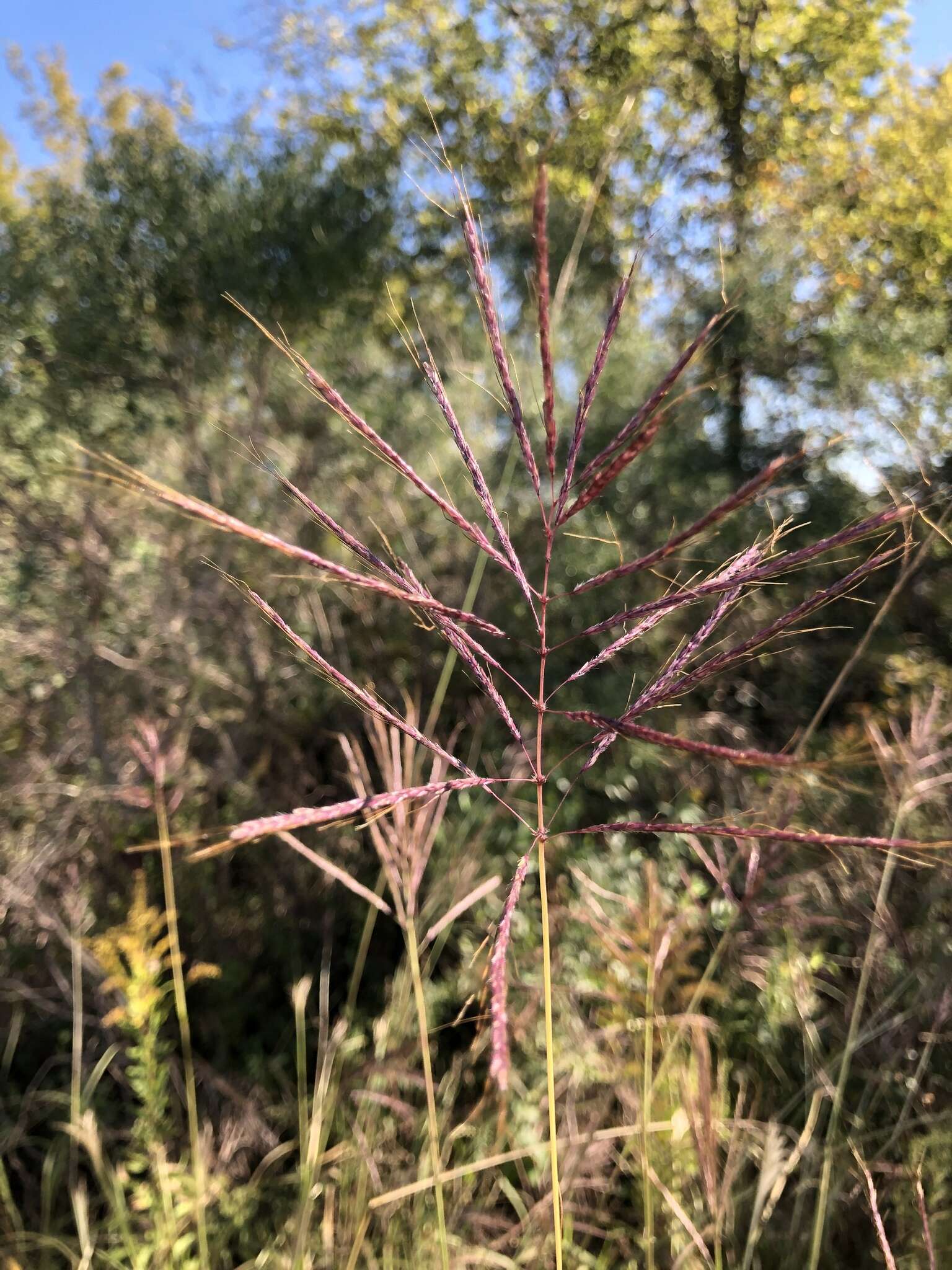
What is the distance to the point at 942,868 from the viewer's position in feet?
6.04

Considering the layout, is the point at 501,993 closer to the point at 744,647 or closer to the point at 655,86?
the point at 744,647

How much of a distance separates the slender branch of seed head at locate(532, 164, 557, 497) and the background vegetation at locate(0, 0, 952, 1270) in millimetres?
412

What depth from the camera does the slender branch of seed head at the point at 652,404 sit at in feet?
1.63

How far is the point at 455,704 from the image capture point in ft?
11.4

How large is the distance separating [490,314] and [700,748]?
1.06 ft

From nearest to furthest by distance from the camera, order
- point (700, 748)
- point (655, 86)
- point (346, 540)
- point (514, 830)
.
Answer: point (700, 748) < point (346, 540) < point (514, 830) < point (655, 86)

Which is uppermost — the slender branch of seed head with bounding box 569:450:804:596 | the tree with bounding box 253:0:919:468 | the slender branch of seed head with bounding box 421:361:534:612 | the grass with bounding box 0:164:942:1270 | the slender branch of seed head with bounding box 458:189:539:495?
the tree with bounding box 253:0:919:468

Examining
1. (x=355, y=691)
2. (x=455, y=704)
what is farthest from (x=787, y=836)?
(x=455, y=704)

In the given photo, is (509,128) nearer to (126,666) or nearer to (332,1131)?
(126,666)

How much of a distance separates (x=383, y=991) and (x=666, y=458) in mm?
2873

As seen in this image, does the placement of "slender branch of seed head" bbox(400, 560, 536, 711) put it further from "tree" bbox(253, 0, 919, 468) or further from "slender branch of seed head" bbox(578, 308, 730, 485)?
"tree" bbox(253, 0, 919, 468)

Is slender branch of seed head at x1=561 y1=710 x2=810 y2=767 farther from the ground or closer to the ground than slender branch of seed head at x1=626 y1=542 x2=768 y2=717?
closer to the ground

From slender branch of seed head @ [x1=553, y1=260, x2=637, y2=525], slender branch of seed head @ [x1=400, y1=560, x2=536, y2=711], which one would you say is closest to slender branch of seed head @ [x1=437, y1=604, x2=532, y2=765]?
slender branch of seed head @ [x1=400, y1=560, x2=536, y2=711]

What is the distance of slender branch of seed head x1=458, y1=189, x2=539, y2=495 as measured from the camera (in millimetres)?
506
